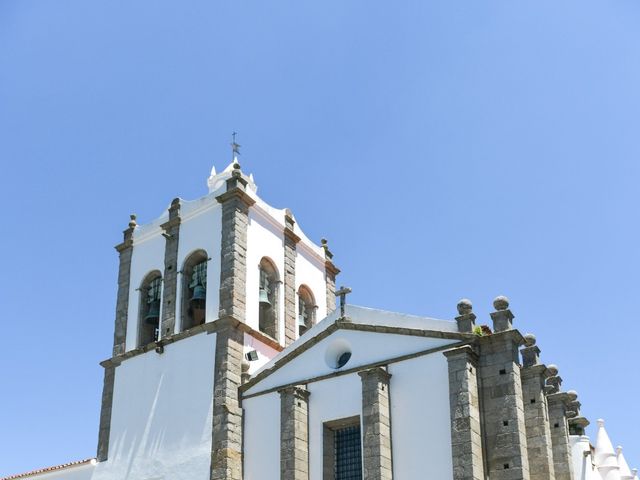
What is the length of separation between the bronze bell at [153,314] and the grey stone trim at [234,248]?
122 inches

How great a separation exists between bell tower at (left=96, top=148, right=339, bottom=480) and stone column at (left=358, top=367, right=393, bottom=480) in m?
4.15

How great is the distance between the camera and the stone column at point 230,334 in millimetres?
21938

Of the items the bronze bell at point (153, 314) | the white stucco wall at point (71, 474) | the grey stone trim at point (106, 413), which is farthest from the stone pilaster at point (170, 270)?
the white stucco wall at point (71, 474)

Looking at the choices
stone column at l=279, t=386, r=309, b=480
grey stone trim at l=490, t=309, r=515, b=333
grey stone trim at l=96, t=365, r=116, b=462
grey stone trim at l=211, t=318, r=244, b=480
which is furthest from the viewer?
grey stone trim at l=96, t=365, r=116, b=462

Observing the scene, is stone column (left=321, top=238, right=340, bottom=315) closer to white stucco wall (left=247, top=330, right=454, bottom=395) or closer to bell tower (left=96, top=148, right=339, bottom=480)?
bell tower (left=96, top=148, right=339, bottom=480)

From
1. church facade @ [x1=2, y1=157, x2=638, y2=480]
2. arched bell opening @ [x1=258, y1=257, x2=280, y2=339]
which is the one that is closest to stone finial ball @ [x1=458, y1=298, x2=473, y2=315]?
church facade @ [x1=2, y1=157, x2=638, y2=480]

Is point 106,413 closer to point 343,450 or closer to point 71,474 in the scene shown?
point 71,474

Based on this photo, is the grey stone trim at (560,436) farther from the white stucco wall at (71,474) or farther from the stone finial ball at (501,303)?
the white stucco wall at (71,474)

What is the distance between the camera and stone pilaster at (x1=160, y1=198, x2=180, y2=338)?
25.5 metres

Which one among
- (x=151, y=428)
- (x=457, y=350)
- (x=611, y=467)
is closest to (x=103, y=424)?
(x=151, y=428)

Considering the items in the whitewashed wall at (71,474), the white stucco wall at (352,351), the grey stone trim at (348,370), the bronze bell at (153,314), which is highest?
the bronze bell at (153,314)

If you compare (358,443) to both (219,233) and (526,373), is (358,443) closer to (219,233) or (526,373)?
(526,373)

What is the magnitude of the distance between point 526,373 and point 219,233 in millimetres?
10221

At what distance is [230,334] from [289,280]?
12.5ft
